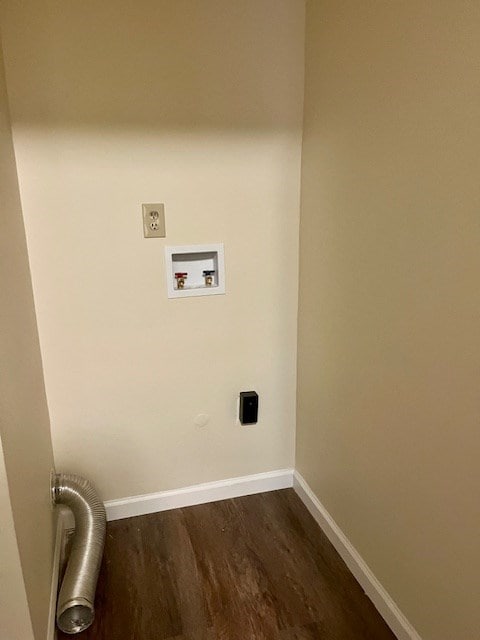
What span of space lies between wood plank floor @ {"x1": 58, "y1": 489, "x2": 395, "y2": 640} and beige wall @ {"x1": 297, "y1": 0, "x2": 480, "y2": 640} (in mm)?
161

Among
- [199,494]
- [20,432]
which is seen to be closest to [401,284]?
[20,432]

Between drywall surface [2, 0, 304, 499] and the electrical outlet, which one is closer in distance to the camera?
drywall surface [2, 0, 304, 499]

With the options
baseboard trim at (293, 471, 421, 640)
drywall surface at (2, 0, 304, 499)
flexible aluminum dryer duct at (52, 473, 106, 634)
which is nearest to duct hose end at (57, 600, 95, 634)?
flexible aluminum dryer duct at (52, 473, 106, 634)

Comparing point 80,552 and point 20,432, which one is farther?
point 80,552

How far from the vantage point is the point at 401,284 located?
1270mm

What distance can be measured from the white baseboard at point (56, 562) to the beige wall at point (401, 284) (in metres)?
0.99

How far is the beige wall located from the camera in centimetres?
105

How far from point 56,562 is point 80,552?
0.10 m

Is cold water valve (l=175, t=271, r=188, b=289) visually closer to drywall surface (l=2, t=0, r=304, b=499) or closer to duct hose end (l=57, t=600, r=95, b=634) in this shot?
drywall surface (l=2, t=0, r=304, b=499)

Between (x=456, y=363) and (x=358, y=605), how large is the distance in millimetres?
943

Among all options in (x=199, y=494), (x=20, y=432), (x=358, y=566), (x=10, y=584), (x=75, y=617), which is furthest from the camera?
(x=199, y=494)

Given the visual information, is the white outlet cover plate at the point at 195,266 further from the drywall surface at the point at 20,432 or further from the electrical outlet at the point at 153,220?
the drywall surface at the point at 20,432

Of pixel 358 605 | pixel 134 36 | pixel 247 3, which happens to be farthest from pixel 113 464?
pixel 247 3

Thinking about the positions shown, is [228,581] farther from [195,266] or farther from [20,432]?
[195,266]
